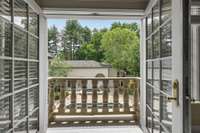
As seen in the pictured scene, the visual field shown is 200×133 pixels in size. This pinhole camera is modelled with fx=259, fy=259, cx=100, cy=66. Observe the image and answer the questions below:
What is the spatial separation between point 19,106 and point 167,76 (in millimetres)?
1567

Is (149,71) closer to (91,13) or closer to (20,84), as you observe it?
(91,13)

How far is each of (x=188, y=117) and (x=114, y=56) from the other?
11.4 metres

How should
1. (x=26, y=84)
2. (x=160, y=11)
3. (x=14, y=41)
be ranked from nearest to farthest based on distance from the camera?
(x=14, y=41), (x=160, y=11), (x=26, y=84)

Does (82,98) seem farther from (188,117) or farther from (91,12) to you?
(188,117)

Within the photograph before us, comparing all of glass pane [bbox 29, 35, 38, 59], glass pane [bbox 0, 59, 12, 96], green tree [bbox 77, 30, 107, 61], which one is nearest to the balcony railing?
glass pane [bbox 29, 35, 38, 59]

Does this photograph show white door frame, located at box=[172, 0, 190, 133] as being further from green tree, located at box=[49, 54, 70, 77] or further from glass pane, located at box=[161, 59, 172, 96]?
green tree, located at box=[49, 54, 70, 77]

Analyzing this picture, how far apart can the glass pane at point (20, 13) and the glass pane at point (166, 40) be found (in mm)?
1499

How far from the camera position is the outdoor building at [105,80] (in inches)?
78.5

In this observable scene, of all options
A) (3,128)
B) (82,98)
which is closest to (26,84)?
(3,128)

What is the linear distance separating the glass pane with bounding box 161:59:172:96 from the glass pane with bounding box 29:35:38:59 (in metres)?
1.76

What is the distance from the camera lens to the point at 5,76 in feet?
7.29

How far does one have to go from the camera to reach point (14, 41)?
2539mm

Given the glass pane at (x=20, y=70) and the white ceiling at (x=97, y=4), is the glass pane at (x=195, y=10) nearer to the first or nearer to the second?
the white ceiling at (x=97, y=4)

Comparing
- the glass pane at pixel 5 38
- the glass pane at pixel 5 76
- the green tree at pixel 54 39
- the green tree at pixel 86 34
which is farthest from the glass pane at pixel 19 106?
the green tree at pixel 86 34
